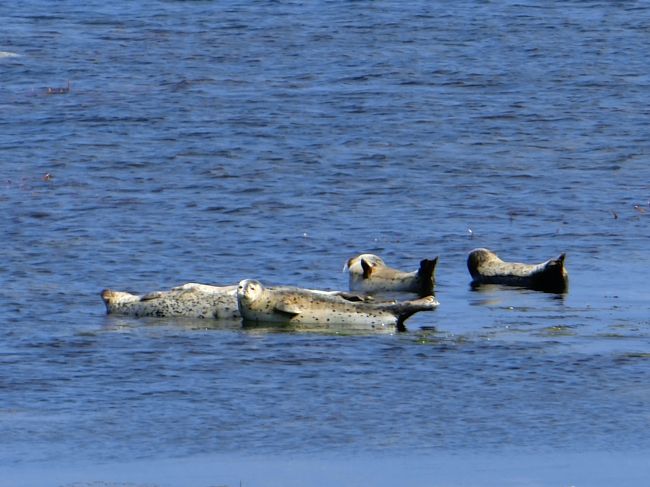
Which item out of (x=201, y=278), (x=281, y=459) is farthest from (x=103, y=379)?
(x=201, y=278)

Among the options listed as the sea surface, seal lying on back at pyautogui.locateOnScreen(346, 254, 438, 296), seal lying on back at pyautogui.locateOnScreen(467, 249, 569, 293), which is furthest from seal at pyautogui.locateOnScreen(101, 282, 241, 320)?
seal lying on back at pyautogui.locateOnScreen(467, 249, 569, 293)

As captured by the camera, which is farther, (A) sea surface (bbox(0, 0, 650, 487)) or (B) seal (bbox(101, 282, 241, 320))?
(B) seal (bbox(101, 282, 241, 320))

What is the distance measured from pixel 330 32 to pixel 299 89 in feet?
17.2

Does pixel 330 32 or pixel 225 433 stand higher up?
pixel 330 32

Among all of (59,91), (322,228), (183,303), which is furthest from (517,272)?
(59,91)

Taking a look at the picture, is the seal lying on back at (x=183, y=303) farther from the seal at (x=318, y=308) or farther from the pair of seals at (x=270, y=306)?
the seal at (x=318, y=308)

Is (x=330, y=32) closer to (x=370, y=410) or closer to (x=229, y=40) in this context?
(x=229, y=40)

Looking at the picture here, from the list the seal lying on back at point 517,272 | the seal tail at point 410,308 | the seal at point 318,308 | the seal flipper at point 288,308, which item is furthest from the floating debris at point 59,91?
the seal tail at point 410,308

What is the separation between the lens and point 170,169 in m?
21.4

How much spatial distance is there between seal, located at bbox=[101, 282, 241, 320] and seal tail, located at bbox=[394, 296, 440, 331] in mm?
1251

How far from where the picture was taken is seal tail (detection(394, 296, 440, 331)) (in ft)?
43.6

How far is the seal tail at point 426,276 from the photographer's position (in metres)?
14.8

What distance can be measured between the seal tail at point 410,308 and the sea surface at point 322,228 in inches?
6.8

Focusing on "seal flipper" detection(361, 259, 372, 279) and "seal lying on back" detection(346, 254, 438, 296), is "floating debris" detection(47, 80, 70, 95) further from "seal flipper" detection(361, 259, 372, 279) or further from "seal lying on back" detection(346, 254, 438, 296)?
"seal flipper" detection(361, 259, 372, 279)
